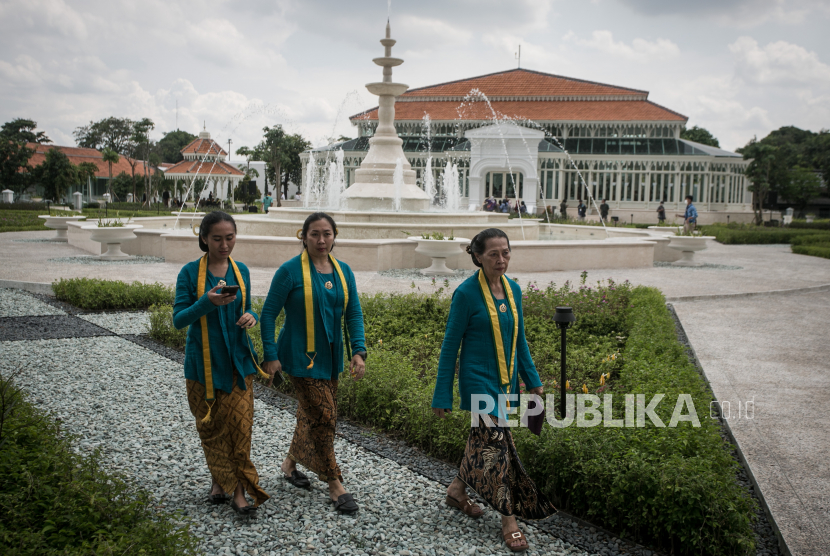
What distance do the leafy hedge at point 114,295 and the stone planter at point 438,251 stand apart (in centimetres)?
550

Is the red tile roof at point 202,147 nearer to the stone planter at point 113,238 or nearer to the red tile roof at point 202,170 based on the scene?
the red tile roof at point 202,170

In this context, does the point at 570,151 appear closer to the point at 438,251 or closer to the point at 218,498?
the point at 438,251

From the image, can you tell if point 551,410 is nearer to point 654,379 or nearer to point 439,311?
point 654,379

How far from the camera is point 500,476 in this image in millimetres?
3340

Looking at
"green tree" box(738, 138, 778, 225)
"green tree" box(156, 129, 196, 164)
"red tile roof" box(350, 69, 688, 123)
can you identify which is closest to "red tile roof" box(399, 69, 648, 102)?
"red tile roof" box(350, 69, 688, 123)

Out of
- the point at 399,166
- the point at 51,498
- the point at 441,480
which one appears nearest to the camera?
the point at 51,498

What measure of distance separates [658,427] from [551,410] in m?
0.88


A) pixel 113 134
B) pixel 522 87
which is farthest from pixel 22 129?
pixel 522 87

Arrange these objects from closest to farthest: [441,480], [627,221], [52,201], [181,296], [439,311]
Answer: [181,296] < [441,480] < [439,311] < [627,221] < [52,201]

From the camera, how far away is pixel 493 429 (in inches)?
133

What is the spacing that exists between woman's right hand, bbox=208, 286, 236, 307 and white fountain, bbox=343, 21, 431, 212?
16.9 m

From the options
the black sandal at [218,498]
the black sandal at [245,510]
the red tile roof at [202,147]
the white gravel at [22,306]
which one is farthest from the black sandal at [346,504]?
the red tile roof at [202,147]

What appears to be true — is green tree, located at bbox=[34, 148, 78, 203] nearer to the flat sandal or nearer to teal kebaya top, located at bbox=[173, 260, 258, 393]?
teal kebaya top, located at bbox=[173, 260, 258, 393]

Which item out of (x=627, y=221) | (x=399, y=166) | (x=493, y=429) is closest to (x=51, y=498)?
(x=493, y=429)
